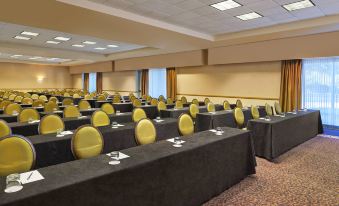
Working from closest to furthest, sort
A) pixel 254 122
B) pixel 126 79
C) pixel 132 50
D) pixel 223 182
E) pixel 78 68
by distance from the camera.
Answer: pixel 223 182
pixel 254 122
pixel 132 50
pixel 126 79
pixel 78 68

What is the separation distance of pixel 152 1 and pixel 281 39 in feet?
16.2

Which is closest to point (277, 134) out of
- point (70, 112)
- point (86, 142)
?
point (86, 142)

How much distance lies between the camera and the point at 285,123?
5.41 metres

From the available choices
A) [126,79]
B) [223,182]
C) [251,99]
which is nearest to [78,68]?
[126,79]

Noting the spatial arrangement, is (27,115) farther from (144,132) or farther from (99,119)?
(144,132)

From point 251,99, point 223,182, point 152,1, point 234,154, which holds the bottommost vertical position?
point 223,182

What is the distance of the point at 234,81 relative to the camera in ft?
33.6

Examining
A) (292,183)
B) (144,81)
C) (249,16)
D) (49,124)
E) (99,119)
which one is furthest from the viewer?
(144,81)

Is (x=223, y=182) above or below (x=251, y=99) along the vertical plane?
below

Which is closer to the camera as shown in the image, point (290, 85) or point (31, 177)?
point (31, 177)

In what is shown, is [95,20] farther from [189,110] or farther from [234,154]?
[234,154]

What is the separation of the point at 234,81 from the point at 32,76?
18.4 metres

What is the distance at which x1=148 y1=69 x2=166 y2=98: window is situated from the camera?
13.9 m

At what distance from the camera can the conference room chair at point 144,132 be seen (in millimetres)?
3568
